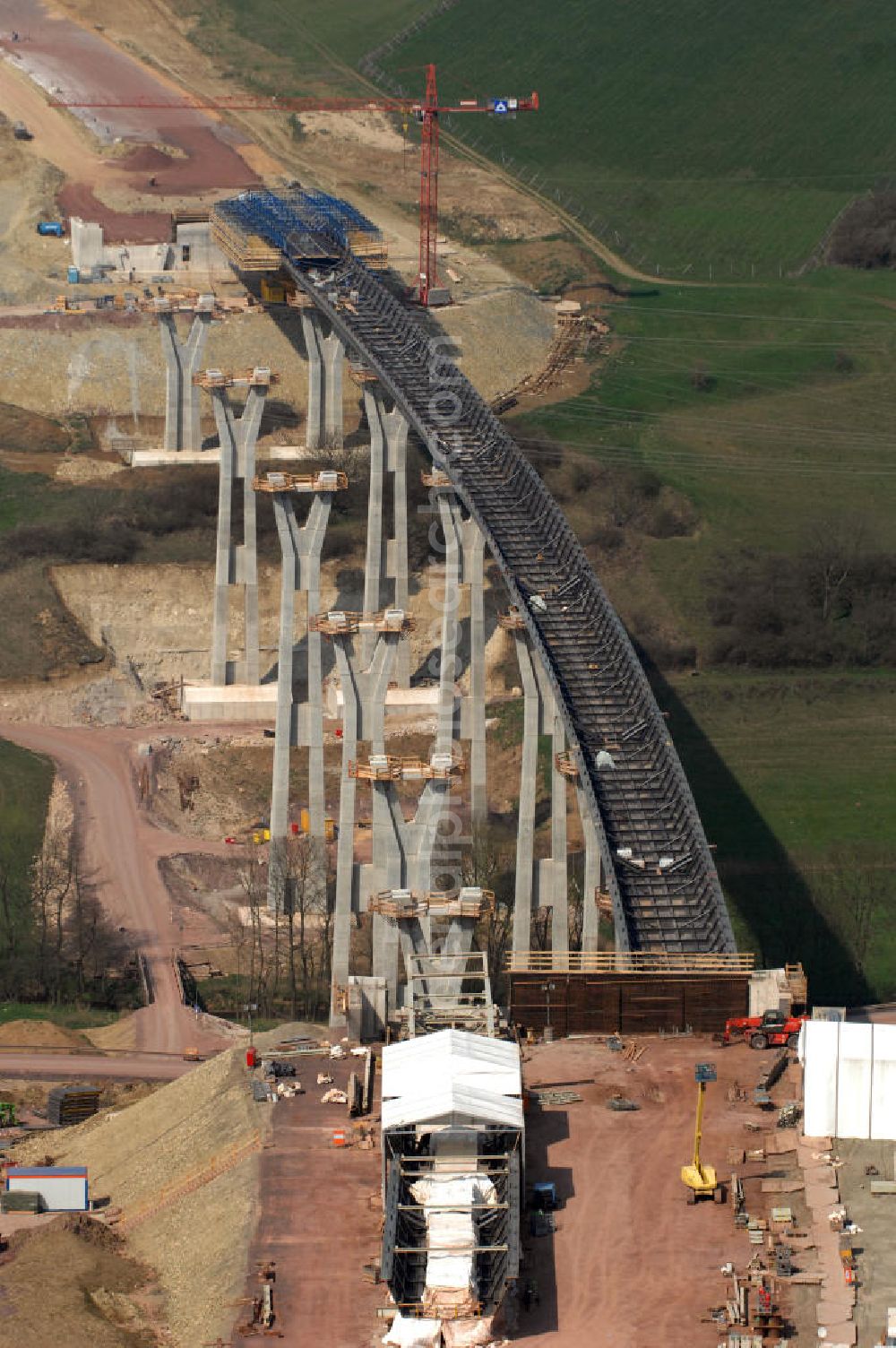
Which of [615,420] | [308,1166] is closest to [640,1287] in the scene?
[308,1166]

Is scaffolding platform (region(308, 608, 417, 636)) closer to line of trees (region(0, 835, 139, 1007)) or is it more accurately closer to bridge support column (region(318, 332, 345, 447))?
line of trees (region(0, 835, 139, 1007))

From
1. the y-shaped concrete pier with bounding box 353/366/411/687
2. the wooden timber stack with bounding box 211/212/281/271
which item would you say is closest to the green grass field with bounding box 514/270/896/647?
the y-shaped concrete pier with bounding box 353/366/411/687

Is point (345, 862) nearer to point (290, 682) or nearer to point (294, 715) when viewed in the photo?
point (290, 682)

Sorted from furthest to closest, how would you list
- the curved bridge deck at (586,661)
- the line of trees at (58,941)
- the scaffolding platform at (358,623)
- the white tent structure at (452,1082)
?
the line of trees at (58,941) → the scaffolding platform at (358,623) → the curved bridge deck at (586,661) → the white tent structure at (452,1082)

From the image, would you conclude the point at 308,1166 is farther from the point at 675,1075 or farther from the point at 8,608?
the point at 8,608

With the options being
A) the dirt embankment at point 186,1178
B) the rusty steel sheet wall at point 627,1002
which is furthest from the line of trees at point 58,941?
the rusty steel sheet wall at point 627,1002

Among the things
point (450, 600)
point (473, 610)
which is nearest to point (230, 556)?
point (450, 600)

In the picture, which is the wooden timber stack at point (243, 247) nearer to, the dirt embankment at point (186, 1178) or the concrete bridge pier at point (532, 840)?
the concrete bridge pier at point (532, 840)
